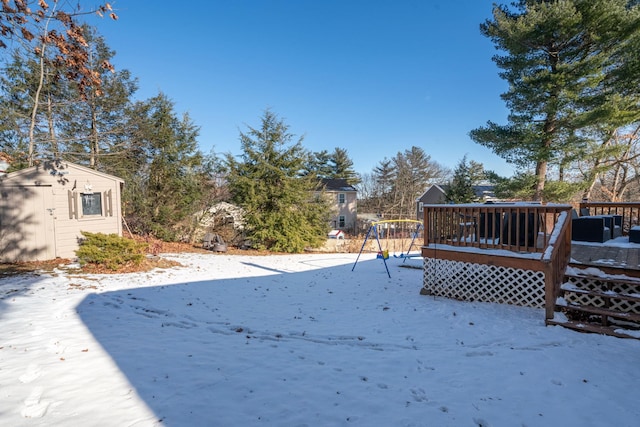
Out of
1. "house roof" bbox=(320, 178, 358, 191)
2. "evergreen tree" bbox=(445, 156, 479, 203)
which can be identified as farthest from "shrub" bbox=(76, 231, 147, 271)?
"house roof" bbox=(320, 178, 358, 191)

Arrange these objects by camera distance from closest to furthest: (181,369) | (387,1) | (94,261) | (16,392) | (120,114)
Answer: (16,392), (181,369), (94,261), (387,1), (120,114)

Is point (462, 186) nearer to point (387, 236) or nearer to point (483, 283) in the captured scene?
point (387, 236)

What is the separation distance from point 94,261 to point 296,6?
12127 millimetres

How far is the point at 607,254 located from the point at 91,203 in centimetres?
1319

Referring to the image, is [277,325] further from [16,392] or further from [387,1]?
[387,1]

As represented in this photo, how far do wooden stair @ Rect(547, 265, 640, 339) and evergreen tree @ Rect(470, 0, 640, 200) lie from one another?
349 inches

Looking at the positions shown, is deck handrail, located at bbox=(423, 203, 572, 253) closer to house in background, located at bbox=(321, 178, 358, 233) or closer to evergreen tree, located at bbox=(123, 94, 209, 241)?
evergreen tree, located at bbox=(123, 94, 209, 241)

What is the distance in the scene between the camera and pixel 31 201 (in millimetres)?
9055

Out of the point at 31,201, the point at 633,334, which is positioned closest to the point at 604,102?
the point at 633,334

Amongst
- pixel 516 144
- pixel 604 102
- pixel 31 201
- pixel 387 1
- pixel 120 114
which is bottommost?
pixel 31 201

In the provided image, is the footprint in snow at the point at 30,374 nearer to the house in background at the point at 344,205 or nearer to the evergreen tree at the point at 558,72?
the evergreen tree at the point at 558,72

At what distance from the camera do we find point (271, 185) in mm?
15562

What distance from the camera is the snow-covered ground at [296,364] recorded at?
8.20ft

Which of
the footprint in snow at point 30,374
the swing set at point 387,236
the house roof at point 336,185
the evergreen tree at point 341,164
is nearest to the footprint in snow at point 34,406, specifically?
the footprint in snow at point 30,374
